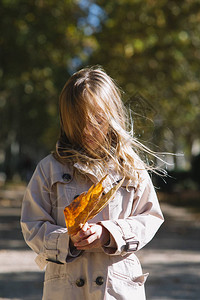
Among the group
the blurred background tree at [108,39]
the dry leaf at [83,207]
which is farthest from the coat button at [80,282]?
the blurred background tree at [108,39]

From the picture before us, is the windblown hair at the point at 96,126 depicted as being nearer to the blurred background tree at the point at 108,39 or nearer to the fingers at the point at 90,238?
the fingers at the point at 90,238

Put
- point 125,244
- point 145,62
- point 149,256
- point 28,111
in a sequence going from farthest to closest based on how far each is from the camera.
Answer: point 28,111
point 145,62
point 149,256
point 125,244

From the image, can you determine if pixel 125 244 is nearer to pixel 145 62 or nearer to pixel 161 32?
pixel 161 32

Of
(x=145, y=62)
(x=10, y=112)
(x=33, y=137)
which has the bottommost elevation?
(x=33, y=137)

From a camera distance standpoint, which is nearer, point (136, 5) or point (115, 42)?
point (136, 5)

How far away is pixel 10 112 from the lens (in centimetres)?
4241

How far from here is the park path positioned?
6445mm

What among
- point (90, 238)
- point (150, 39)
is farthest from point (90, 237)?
point (150, 39)

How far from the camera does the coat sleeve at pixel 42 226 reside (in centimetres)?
246

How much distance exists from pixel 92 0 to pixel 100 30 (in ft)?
2.93

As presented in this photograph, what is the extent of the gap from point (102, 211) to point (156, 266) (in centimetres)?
580

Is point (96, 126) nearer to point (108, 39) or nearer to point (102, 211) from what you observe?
point (102, 211)

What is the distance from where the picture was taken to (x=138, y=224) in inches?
102

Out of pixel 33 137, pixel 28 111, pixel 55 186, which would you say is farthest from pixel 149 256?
pixel 33 137
